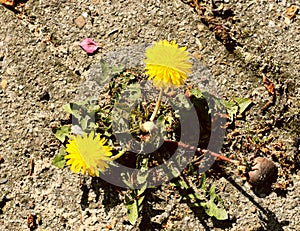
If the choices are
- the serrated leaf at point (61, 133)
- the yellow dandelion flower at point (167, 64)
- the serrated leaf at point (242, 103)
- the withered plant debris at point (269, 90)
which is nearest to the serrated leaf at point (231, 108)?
the serrated leaf at point (242, 103)

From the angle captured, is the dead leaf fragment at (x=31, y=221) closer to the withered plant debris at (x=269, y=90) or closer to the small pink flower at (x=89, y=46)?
the small pink flower at (x=89, y=46)

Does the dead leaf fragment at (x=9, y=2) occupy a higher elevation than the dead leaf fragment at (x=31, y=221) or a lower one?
higher

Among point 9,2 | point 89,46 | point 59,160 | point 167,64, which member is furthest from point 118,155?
point 9,2

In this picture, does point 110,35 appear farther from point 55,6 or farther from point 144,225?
point 144,225

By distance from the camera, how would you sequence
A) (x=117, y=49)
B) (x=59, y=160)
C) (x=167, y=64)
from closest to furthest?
(x=167, y=64), (x=59, y=160), (x=117, y=49)

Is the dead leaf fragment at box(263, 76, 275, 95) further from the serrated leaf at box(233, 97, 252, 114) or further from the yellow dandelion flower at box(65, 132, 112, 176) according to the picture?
the yellow dandelion flower at box(65, 132, 112, 176)

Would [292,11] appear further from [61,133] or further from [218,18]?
[61,133]
